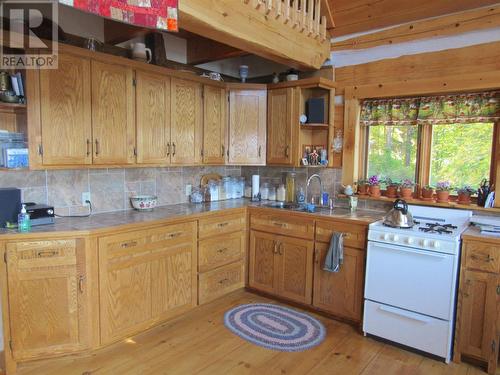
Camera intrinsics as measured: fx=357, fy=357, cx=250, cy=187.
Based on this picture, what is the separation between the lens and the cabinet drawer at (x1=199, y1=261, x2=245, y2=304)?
3.28m

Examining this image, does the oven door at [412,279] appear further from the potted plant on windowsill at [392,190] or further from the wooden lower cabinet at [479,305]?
the potted plant on windowsill at [392,190]

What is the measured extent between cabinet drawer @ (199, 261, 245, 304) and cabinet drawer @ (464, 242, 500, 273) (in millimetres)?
2038

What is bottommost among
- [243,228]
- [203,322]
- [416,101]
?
[203,322]

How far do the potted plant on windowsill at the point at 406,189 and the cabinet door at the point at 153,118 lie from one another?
7.13ft

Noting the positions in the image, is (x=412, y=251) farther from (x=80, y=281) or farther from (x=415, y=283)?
(x=80, y=281)

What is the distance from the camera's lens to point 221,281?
346cm

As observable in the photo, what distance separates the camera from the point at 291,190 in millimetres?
3961

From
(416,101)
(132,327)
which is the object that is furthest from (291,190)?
(132,327)

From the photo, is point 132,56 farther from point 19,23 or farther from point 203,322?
point 203,322

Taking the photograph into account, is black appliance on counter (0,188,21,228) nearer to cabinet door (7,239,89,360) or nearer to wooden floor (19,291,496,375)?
cabinet door (7,239,89,360)

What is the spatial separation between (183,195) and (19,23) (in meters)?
2.02

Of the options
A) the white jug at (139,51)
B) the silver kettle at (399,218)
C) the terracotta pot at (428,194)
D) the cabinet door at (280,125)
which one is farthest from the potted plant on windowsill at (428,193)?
the white jug at (139,51)

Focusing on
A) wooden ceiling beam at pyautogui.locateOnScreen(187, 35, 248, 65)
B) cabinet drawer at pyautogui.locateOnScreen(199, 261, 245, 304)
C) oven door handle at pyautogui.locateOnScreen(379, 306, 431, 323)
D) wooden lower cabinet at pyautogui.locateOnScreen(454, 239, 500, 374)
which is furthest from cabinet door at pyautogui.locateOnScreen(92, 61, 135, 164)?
wooden lower cabinet at pyautogui.locateOnScreen(454, 239, 500, 374)

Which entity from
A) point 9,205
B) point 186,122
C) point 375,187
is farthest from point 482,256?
point 9,205
